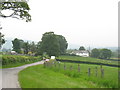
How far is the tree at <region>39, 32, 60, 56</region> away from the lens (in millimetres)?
88312

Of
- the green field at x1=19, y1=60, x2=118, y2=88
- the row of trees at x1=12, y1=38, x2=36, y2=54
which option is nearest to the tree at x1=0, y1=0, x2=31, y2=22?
the green field at x1=19, y1=60, x2=118, y2=88

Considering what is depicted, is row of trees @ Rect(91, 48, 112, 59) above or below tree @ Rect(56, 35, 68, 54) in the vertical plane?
below

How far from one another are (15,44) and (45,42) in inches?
1816

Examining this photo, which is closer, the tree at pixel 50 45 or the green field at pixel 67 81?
the green field at pixel 67 81

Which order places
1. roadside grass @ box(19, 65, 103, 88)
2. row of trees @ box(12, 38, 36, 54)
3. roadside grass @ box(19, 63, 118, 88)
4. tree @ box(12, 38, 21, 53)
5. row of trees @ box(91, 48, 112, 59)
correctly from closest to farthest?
roadside grass @ box(19, 65, 103, 88)
roadside grass @ box(19, 63, 118, 88)
row of trees @ box(12, 38, 36, 54)
row of trees @ box(91, 48, 112, 59)
tree @ box(12, 38, 21, 53)

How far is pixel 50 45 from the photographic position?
89250 millimetres

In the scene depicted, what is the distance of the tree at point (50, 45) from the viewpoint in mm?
88312

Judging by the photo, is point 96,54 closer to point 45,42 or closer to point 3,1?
point 45,42

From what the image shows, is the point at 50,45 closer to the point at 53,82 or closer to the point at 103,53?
the point at 103,53

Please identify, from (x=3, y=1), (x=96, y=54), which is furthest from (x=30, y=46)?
(x=3, y=1)

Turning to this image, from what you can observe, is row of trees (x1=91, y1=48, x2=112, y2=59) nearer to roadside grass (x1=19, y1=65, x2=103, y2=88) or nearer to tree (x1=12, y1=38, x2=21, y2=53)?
tree (x1=12, y1=38, x2=21, y2=53)

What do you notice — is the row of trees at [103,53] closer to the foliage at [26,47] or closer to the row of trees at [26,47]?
the row of trees at [26,47]

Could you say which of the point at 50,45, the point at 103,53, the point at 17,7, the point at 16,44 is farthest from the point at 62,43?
the point at 17,7

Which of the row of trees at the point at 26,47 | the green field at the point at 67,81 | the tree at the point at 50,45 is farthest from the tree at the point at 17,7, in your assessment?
the row of trees at the point at 26,47
